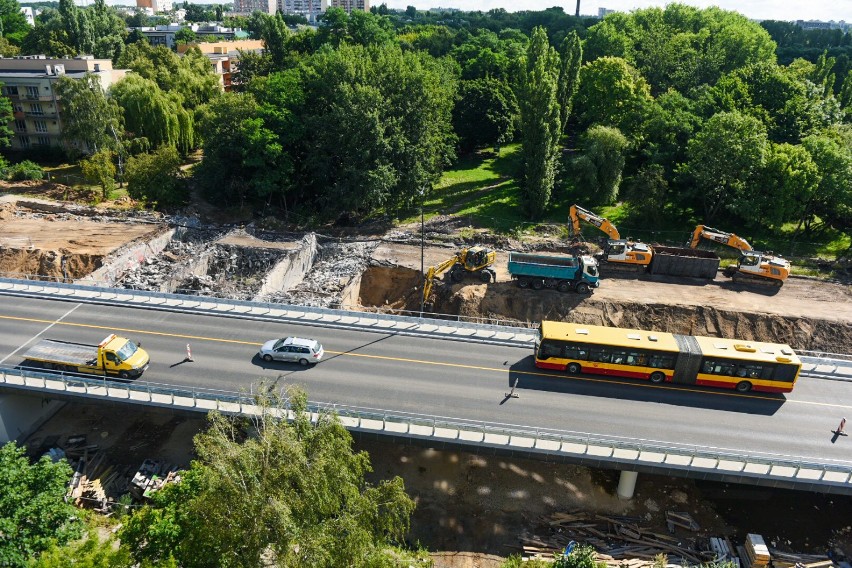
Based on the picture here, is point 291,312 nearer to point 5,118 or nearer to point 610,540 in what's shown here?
point 610,540

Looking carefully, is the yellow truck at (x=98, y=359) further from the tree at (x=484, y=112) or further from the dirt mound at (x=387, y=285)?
the tree at (x=484, y=112)

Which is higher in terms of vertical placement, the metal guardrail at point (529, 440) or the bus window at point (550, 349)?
the bus window at point (550, 349)

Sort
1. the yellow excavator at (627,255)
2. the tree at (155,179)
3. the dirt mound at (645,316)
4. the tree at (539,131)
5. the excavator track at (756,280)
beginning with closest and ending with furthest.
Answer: the dirt mound at (645,316)
the excavator track at (756,280)
the yellow excavator at (627,255)
the tree at (539,131)
the tree at (155,179)

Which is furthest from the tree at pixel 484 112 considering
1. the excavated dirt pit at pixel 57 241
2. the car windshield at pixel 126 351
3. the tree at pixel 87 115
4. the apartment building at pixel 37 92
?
the car windshield at pixel 126 351

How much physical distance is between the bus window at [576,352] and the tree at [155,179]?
50.9 meters

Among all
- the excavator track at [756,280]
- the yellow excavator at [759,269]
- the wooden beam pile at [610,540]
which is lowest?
the wooden beam pile at [610,540]

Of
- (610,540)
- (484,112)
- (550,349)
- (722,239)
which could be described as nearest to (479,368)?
(550,349)

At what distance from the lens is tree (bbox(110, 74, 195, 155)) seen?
75.0 m

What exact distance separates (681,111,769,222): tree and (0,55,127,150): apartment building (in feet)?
257

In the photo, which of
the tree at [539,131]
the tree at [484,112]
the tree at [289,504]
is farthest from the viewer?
the tree at [484,112]

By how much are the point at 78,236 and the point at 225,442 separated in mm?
49499

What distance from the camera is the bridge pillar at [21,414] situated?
32.1 m

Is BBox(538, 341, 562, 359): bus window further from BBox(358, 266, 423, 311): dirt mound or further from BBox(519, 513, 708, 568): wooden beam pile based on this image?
BBox(358, 266, 423, 311): dirt mound

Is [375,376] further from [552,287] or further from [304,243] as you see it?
[304,243]
